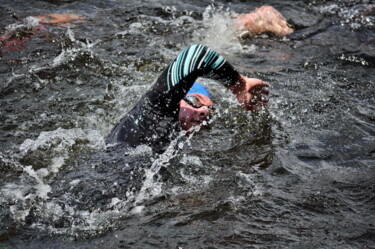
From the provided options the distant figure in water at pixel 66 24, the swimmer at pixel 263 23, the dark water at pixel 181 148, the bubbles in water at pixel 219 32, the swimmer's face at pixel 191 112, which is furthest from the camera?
the swimmer at pixel 263 23

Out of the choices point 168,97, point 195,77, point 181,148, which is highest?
point 195,77

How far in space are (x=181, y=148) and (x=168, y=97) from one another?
22.5 inches

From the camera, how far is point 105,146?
153 inches

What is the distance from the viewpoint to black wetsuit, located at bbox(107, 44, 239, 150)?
368 cm

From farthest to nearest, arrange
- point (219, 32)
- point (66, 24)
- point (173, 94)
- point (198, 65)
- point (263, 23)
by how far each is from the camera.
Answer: point (263, 23), point (219, 32), point (66, 24), point (173, 94), point (198, 65)

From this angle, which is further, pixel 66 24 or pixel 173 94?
Result: pixel 66 24

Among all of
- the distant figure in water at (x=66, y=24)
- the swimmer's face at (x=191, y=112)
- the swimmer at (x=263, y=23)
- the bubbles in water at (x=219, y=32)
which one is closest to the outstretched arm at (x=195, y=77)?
the swimmer's face at (x=191, y=112)

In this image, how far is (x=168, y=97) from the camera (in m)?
3.79

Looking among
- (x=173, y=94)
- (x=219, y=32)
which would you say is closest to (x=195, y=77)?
(x=173, y=94)

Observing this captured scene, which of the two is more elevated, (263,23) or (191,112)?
(263,23)

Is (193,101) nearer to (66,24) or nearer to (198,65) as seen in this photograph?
(198,65)

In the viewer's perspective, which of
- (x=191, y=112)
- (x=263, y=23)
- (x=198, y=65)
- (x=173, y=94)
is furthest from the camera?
(x=263, y=23)

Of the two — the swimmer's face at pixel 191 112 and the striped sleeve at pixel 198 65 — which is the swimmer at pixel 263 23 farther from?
the striped sleeve at pixel 198 65

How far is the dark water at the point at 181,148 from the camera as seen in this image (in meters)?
3.30
